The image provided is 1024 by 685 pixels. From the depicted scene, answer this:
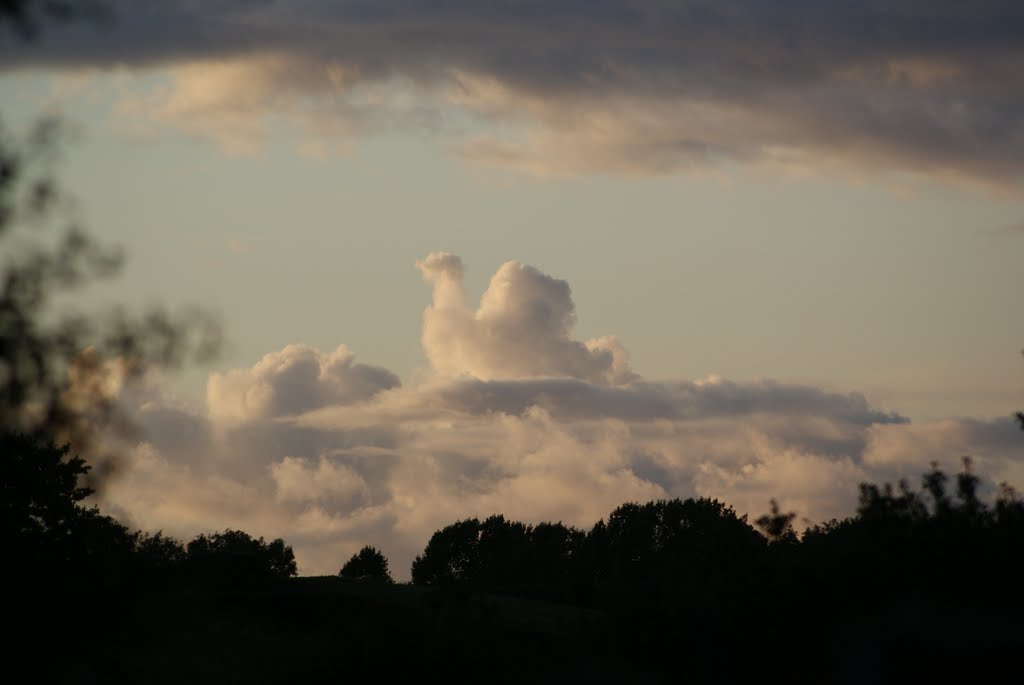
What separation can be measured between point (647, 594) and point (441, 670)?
9.40 feet

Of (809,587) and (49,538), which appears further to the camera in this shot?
(49,538)

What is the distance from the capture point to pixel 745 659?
1424cm

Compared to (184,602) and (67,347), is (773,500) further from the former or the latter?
(67,347)

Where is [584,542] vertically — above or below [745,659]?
above

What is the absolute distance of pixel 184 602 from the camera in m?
17.0

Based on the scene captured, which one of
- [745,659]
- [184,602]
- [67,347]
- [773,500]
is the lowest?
[745,659]

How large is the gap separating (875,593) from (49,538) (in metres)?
→ 22.6

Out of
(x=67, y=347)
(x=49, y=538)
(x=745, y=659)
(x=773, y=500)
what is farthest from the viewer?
(x=49, y=538)

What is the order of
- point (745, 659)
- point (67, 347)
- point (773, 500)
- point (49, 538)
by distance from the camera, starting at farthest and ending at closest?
point (49, 538) → point (67, 347) → point (773, 500) → point (745, 659)

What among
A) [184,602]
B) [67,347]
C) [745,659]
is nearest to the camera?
[745,659]

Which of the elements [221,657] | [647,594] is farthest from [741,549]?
[221,657]

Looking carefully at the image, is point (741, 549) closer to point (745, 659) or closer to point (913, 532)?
point (913, 532)

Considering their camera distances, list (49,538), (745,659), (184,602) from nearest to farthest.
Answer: (745,659)
(184,602)
(49,538)

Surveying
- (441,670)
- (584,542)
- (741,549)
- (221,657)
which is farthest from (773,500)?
(584,542)
